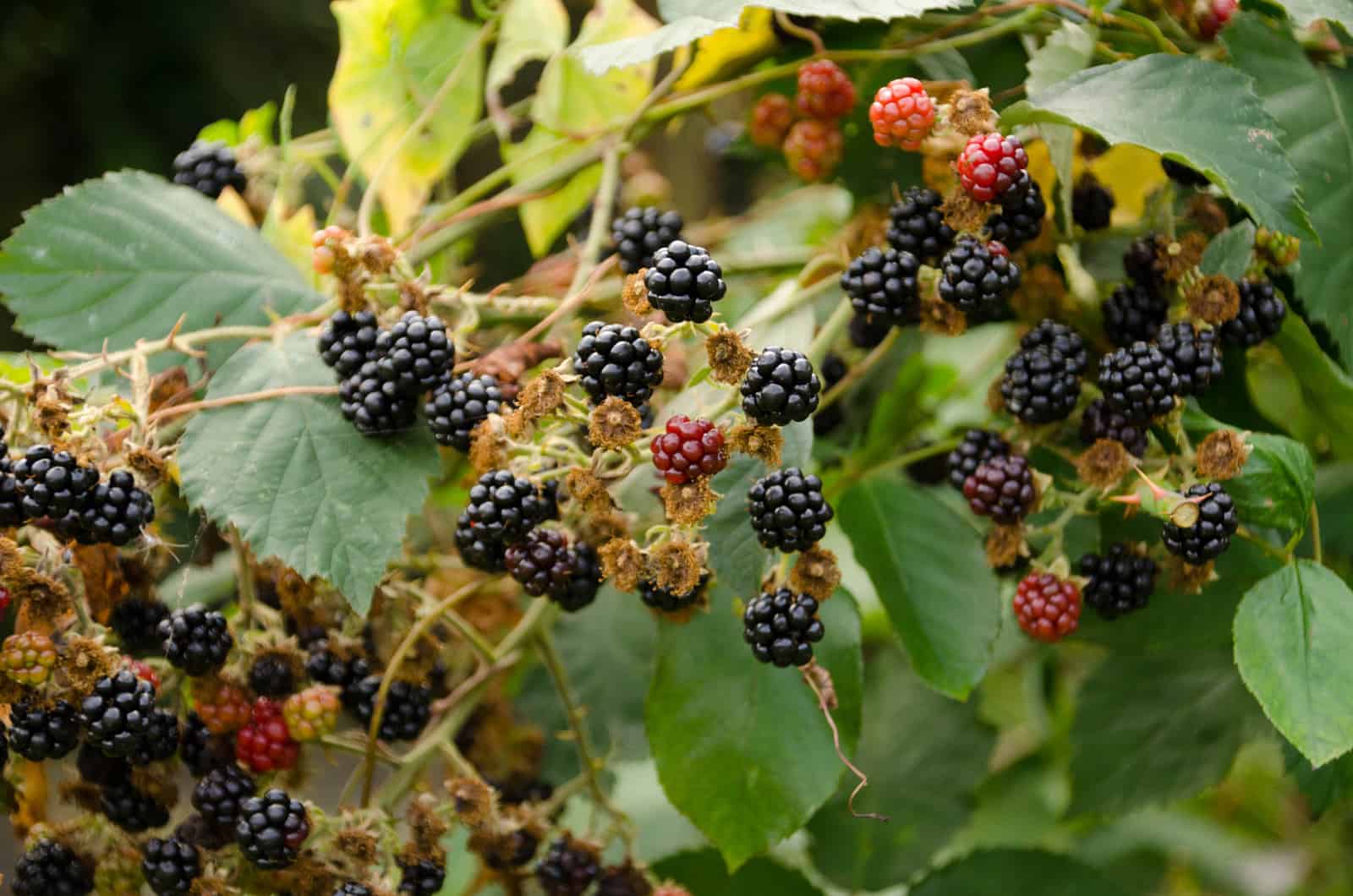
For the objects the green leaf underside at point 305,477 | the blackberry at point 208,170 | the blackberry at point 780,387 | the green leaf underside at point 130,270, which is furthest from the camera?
the blackberry at point 208,170

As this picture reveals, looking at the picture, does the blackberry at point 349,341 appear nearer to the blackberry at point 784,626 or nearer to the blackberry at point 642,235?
the blackberry at point 642,235

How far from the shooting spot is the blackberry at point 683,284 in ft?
2.44

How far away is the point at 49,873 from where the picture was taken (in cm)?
87

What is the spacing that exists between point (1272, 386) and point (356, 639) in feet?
2.60

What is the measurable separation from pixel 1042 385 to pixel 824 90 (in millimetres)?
367

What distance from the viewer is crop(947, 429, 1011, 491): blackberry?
3.03ft

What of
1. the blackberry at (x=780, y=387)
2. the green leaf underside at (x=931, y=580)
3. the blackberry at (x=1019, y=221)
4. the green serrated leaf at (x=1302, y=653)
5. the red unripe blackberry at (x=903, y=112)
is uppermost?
the red unripe blackberry at (x=903, y=112)

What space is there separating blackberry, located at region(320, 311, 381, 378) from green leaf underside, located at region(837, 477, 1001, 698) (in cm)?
42


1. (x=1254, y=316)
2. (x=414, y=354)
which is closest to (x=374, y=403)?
(x=414, y=354)

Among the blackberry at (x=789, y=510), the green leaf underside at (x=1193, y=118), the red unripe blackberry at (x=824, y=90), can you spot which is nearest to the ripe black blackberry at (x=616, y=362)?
the blackberry at (x=789, y=510)

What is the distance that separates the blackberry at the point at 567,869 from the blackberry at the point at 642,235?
0.48 meters

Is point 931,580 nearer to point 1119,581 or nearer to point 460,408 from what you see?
point 1119,581

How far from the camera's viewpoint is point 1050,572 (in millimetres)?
912

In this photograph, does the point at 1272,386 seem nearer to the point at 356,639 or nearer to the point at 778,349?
the point at 778,349
